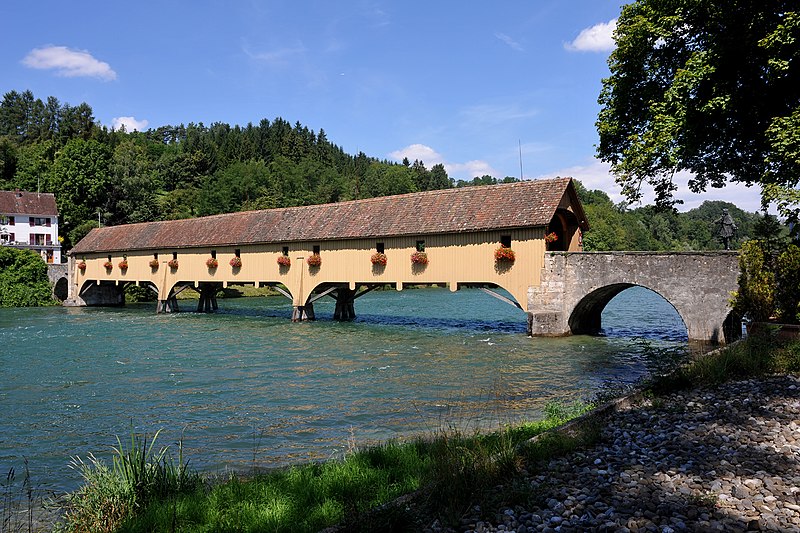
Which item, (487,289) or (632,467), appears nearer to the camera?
(632,467)

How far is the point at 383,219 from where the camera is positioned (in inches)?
889

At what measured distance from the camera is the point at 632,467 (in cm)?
491

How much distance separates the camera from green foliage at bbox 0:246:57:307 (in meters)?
37.0

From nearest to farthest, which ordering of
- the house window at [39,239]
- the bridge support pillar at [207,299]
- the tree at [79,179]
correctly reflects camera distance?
the bridge support pillar at [207,299] < the house window at [39,239] < the tree at [79,179]

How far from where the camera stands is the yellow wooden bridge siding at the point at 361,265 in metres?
18.6

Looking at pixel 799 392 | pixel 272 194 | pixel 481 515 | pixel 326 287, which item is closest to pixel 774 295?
pixel 799 392

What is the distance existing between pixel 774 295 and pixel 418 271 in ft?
38.6

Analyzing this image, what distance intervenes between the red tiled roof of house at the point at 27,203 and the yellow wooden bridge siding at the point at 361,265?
2206 cm

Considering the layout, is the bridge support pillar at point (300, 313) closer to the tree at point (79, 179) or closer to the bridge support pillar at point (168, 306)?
the bridge support pillar at point (168, 306)

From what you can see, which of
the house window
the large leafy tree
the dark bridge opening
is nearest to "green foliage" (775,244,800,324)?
the large leafy tree

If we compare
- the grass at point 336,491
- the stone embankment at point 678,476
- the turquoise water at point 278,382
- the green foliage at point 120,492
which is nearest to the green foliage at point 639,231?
the turquoise water at point 278,382

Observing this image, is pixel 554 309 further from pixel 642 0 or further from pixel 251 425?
pixel 251 425

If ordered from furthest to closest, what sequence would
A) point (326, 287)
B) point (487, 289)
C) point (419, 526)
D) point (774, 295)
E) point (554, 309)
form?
1. point (326, 287)
2. point (487, 289)
3. point (554, 309)
4. point (774, 295)
5. point (419, 526)

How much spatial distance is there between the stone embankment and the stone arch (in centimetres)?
1104
